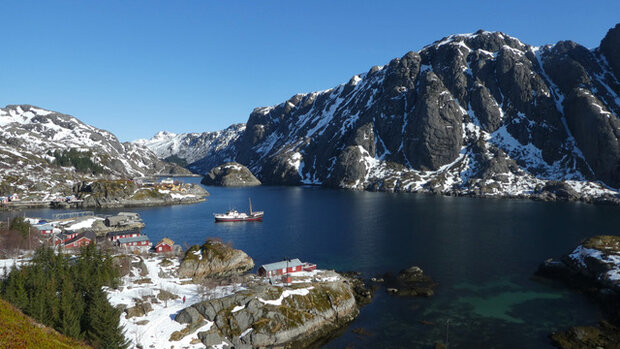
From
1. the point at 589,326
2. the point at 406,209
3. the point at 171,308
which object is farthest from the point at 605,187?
the point at 171,308

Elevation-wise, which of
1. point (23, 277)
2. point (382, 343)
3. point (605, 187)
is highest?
point (605, 187)

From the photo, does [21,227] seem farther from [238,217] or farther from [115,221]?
[238,217]

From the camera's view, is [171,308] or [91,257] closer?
[171,308]

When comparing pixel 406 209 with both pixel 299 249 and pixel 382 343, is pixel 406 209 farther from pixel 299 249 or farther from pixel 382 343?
pixel 382 343

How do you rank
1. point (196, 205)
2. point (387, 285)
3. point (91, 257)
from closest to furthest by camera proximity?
1. point (91, 257)
2. point (387, 285)
3. point (196, 205)

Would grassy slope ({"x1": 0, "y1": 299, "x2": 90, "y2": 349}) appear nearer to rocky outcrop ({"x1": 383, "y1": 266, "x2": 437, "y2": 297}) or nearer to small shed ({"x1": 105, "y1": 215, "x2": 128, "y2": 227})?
rocky outcrop ({"x1": 383, "y1": 266, "x2": 437, "y2": 297})

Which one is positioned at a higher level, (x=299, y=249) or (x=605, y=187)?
(x=605, y=187)

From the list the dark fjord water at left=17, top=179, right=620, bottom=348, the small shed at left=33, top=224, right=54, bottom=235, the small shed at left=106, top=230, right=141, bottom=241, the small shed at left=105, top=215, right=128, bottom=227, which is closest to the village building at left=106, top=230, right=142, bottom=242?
the small shed at left=106, top=230, right=141, bottom=241
